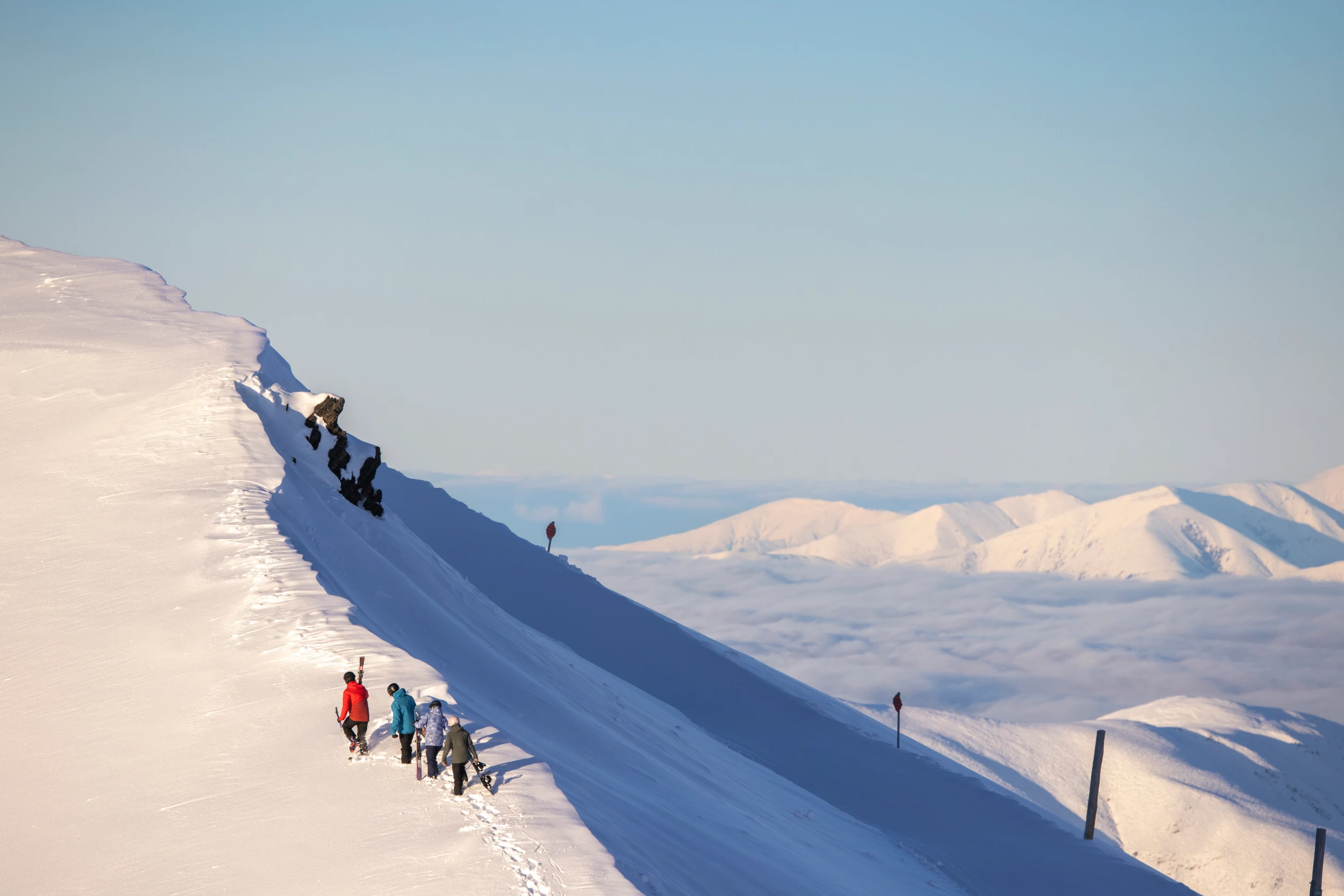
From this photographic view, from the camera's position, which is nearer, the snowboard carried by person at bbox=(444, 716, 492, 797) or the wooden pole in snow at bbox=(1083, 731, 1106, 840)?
the snowboard carried by person at bbox=(444, 716, 492, 797)

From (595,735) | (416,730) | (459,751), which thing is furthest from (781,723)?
(459,751)

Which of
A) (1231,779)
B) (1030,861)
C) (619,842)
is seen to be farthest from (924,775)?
(1231,779)

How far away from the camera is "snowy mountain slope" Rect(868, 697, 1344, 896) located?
76.6m

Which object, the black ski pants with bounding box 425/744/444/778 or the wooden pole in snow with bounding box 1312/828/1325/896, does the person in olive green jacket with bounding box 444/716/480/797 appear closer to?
the black ski pants with bounding box 425/744/444/778

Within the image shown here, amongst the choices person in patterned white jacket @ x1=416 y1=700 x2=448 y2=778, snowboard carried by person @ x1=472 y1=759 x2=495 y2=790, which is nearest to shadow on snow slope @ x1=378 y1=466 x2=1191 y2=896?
snowboard carried by person @ x1=472 y1=759 x2=495 y2=790

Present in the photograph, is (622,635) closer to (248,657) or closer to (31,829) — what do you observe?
(248,657)

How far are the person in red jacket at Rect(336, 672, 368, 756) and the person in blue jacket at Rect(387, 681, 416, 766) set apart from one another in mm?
384

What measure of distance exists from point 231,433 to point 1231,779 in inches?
3339

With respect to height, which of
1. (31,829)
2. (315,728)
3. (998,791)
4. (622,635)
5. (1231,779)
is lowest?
(1231,779)

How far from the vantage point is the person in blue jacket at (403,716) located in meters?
14.7

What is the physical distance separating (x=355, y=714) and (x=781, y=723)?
3147cm

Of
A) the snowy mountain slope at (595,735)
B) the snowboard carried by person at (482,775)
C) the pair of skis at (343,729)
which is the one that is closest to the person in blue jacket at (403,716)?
the pair of skis at (343,729)

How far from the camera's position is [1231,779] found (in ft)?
289

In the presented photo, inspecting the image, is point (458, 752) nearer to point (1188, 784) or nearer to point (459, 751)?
point (459, 751)
